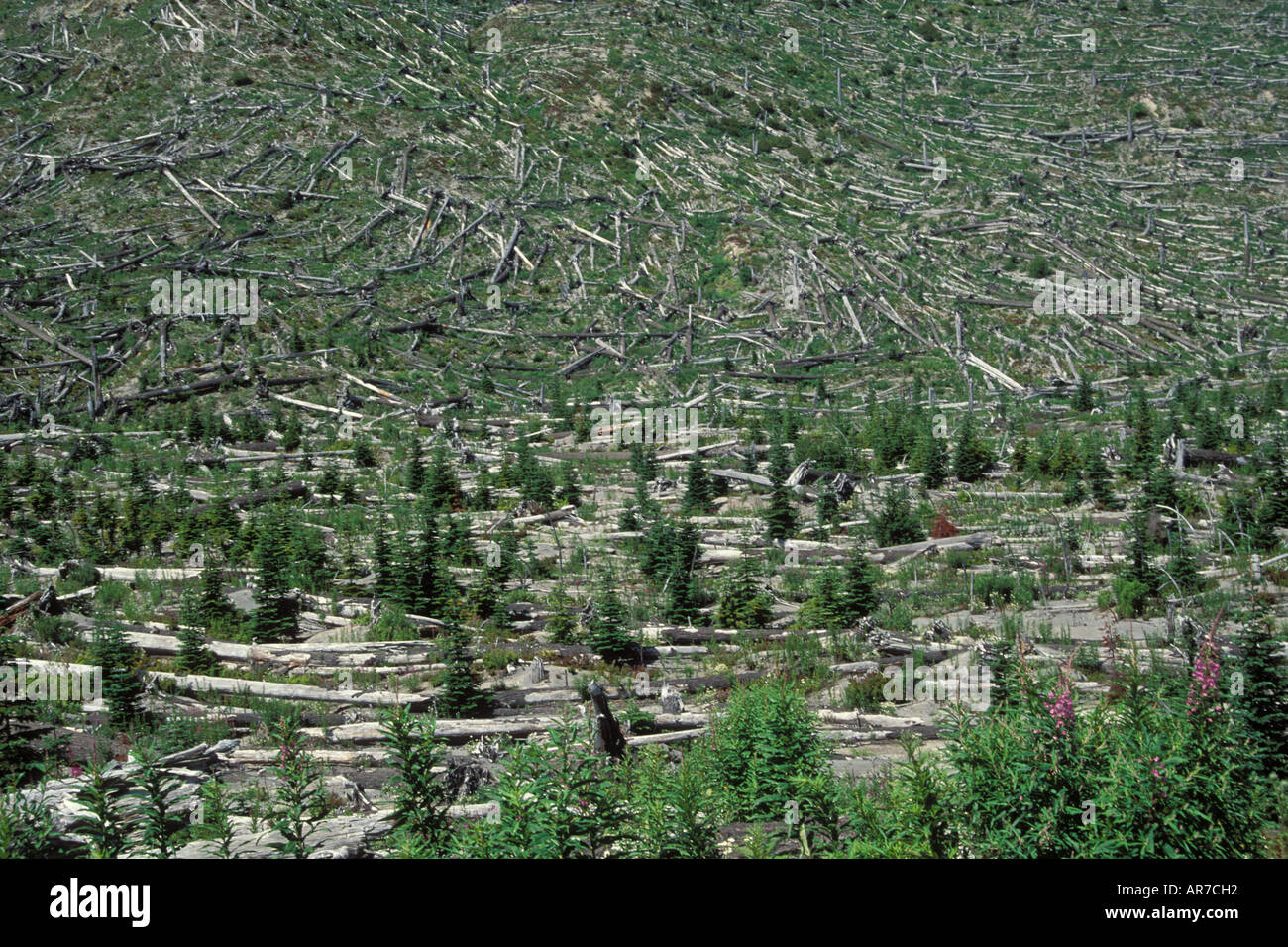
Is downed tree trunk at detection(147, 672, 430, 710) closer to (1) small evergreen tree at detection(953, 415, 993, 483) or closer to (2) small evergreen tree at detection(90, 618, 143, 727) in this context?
(2) small evergreen tree at detection(90, 618, 143, 727)

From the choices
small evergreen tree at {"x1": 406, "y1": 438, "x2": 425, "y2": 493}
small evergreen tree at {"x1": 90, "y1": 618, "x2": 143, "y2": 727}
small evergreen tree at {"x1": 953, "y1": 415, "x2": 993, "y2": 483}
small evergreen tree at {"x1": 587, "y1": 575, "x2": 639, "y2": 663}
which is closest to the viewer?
small evergreen tree at {"x1": 90, "y1": 618, "x2": 143, "y2": 727}

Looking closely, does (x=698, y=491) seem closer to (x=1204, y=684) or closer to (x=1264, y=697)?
(x=1264, y=697)

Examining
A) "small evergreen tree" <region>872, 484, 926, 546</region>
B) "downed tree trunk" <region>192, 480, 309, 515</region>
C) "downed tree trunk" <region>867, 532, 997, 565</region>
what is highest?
"downed tree trunk" <region>192, 480, 309, 515</region>

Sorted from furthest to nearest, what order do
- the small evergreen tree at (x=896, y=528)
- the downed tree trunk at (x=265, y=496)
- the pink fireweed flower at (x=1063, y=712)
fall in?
the downed tree trunk at (x=265, y=496)
the small evergreen tree at (x=896, y=528)
the pink fireweed flower at (x=1063, y=712)

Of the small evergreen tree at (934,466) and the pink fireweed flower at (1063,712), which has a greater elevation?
the small evergreen tree at (934,466)

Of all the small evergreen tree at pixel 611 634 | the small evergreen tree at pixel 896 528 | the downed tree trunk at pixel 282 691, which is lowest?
the downed tree trunk at pixel 282 691

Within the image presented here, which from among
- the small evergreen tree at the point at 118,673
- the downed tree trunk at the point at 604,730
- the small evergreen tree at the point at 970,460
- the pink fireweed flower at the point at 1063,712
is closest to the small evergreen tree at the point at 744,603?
the downed tree trunk at the point at 604,730

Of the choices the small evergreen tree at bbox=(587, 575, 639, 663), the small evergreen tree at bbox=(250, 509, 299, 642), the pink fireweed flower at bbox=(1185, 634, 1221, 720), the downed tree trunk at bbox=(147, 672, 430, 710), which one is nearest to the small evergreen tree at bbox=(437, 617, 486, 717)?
the downed tree trunk at bbox=(147, 672, 430, 710)

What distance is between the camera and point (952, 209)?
39.4m

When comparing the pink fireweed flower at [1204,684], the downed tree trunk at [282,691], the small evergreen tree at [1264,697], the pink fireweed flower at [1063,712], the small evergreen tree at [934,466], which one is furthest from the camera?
the small evergreen tree at [934,466]

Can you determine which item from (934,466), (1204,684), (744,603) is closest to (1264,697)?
(1204,684)

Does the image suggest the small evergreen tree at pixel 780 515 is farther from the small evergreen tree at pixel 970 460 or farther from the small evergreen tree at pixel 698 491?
the small evergreen tree at pixel 970 460
